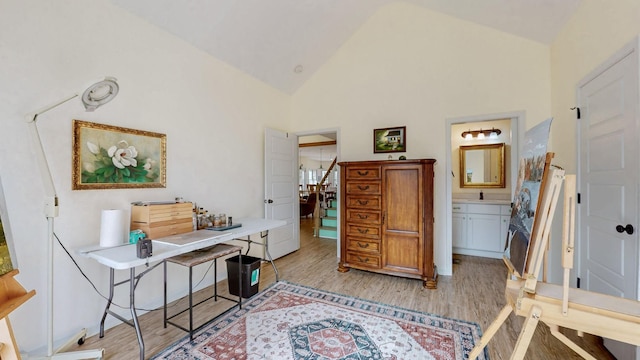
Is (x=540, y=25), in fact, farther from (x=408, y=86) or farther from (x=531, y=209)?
(x=531, y=209)

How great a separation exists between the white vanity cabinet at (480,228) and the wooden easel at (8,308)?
468cm

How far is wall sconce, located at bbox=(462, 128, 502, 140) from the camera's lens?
176 inches

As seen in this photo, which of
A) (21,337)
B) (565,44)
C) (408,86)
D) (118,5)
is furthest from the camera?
(408,86)

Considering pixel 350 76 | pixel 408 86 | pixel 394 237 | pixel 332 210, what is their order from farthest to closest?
pixel 332 210 → pixel 350 76 → pixel 408 86 → pixel 394 237

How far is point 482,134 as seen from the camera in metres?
4.53

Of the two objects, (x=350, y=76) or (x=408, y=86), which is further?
(x=350, y=76)

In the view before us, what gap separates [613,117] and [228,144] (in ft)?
11.9

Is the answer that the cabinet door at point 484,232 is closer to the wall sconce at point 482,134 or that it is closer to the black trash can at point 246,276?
the wall sconce at point 482,134

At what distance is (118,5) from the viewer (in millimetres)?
2295

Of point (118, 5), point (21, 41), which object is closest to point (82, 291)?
point (21, 41)

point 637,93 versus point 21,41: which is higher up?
point 21,41

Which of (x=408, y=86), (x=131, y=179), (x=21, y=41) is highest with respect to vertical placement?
(x=408, y=86)

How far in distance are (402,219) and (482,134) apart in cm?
260

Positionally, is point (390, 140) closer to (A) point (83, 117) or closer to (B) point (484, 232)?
(B) point (484, 232)
